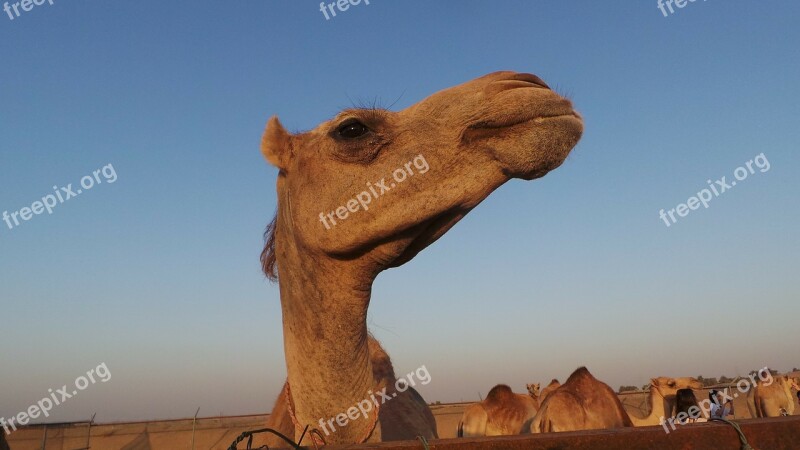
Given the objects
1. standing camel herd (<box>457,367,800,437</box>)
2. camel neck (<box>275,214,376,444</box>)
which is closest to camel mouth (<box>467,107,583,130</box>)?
camel neck (<box>275,214,376,444</box>)

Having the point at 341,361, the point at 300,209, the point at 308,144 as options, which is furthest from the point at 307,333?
the point at 308,144

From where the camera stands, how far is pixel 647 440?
1.61 meters

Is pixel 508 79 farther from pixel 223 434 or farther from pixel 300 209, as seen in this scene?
pixel 223 434

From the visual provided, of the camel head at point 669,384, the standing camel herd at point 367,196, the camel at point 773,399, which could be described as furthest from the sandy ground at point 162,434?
the standing camel herd at point 367,196

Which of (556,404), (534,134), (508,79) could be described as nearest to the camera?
(534,134)

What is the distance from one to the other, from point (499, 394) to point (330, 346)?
7822 millimetres

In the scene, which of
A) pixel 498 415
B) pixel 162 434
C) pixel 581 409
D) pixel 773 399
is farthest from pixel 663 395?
pixel 162 434

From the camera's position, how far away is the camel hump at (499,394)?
10.0 m

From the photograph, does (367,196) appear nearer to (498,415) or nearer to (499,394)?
(498,415)

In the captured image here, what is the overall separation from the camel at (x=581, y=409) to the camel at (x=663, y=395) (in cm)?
199

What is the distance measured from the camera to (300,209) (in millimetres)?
3076

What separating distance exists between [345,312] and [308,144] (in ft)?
3.07

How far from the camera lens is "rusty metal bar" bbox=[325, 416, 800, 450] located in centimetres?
158

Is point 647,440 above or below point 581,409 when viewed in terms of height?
above
